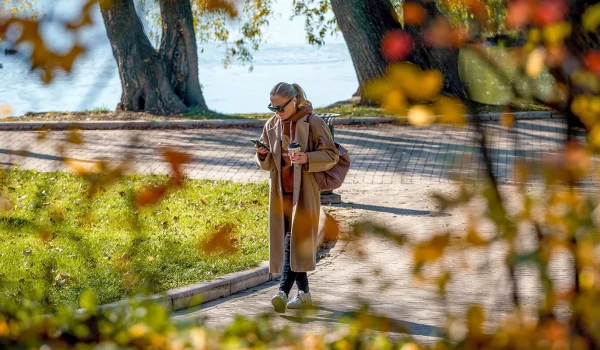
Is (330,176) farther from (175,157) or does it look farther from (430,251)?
(430,251)

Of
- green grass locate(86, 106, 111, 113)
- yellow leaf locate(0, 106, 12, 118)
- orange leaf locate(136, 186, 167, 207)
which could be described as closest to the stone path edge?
green grass locate(86, 106, 111, 113)

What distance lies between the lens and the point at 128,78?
842 inches

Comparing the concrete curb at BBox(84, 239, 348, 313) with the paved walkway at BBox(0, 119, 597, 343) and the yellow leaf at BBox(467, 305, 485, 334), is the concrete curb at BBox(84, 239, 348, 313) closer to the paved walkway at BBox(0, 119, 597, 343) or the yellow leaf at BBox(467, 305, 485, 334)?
the paved walkway at BBox(0, 119, 597, 343)

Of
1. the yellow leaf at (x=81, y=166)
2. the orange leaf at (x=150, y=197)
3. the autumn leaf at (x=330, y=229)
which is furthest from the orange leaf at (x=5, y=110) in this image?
the autumn leaf at (x=330, y=229)

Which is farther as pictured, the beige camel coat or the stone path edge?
the stone path edge

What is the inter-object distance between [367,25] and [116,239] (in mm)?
11692

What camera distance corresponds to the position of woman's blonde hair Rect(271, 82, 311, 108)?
800cm

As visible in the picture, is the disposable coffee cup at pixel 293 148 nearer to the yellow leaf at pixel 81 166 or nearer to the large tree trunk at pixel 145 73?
the yellow leaf at pixel 81 166

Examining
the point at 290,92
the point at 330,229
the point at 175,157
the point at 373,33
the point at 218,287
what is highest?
the point at 175,157

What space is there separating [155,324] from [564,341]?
1239 millimetres

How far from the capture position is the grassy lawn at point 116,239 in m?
8.35

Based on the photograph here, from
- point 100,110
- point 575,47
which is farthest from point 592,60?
point 100,110

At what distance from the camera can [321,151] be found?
813 centimetres

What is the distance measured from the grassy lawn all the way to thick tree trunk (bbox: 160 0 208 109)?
7.80 meters
